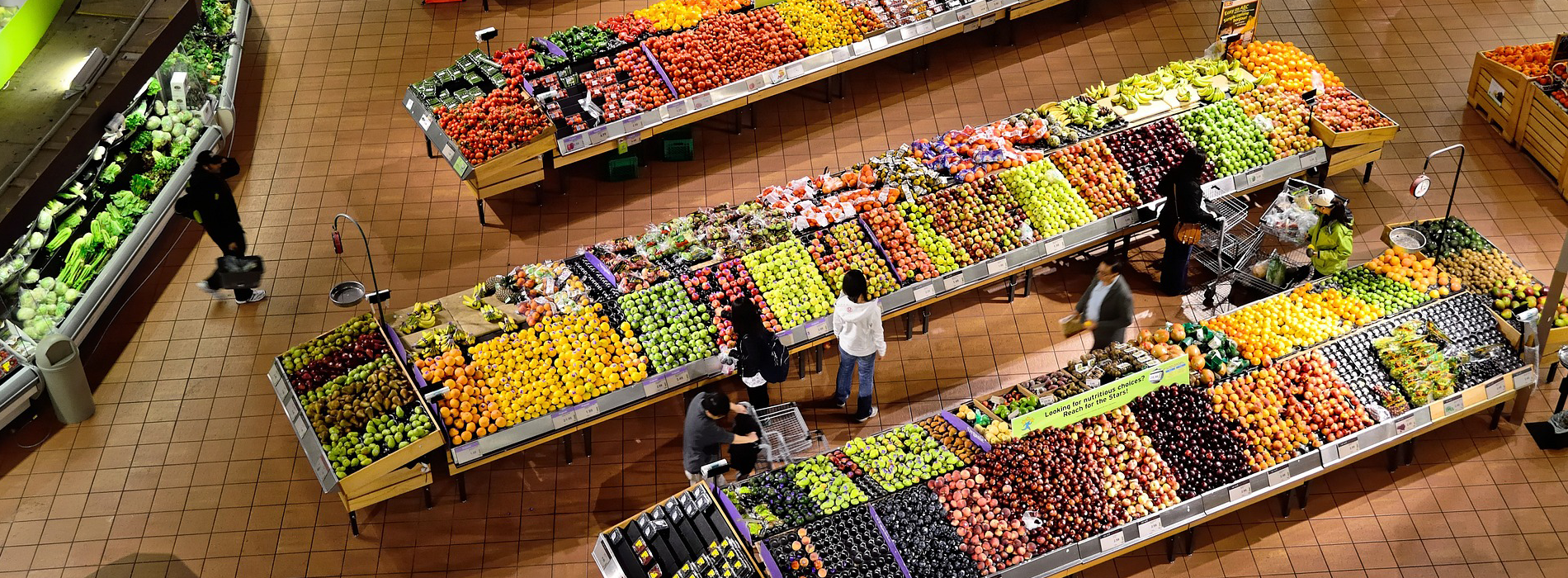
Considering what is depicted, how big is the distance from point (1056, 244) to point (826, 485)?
10.7 ft

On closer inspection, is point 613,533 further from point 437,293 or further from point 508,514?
point 437,293

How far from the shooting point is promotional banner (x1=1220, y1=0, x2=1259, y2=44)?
37.3ft

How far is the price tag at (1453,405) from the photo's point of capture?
8.66 meters

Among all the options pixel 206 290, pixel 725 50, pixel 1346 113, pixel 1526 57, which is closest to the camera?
pixel 206 290

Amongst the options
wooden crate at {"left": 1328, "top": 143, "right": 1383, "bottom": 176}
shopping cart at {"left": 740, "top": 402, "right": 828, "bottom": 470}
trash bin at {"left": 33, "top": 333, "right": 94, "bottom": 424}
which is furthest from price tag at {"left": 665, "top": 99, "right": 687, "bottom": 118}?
wooden crate at {"left": 1328, "top": 143, "right": 1383, "bottom": 176}

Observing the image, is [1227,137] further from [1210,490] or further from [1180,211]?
[1210,490]

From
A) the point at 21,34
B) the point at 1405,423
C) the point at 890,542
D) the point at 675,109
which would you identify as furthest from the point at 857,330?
the point at 21,34

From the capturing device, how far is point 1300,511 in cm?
870

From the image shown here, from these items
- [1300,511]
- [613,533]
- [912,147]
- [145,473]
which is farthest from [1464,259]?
[145,473]

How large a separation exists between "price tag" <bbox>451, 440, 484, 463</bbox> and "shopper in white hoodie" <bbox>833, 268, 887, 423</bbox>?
2469 mm

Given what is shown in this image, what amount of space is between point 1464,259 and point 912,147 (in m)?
4.18

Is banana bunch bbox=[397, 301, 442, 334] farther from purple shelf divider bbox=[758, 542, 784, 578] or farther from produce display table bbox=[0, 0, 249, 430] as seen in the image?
purple shelf divider bbox=[758, 542, 784, 578]

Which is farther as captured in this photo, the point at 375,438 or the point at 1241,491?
the point at 375,438

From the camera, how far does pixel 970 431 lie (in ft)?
26.6
